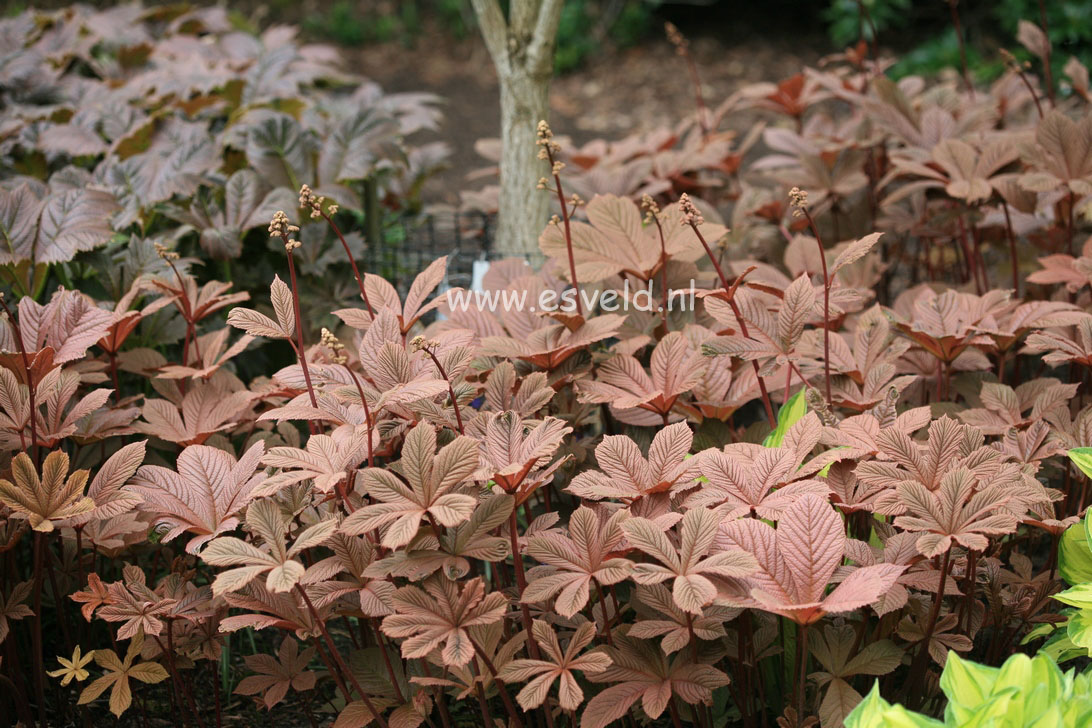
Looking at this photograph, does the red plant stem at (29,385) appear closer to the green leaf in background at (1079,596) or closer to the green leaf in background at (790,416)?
the green leaf in background at (790,416)

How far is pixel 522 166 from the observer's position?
101 inches

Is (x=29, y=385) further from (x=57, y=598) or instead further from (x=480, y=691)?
(x=480, y=691)

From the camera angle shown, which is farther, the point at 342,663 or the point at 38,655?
the point at 38,655

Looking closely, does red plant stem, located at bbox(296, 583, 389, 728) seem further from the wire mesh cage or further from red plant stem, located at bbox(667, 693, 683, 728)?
the wire mesh cage

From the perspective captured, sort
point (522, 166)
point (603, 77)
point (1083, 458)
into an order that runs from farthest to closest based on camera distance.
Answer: point (603, 77)
point (522, 166)
point (1083, 458)

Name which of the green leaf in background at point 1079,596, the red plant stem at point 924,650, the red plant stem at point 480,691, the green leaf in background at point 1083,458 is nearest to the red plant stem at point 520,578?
the red plant stem at point 480,691

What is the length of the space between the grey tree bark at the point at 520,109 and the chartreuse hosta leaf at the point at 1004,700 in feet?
5.54

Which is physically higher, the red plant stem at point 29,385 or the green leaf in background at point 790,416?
the red plant stem at point 29,385

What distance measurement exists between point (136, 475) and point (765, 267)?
4.19 ft


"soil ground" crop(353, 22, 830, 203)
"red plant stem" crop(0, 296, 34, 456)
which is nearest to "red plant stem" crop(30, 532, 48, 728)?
"red plant stem" crop(0, 296, 34, 456)

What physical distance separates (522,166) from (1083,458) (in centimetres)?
162

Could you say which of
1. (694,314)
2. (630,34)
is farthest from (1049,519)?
(630,34)

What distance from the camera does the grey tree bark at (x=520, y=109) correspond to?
8.33 ft

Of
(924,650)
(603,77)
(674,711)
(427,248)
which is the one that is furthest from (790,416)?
(603,77)
